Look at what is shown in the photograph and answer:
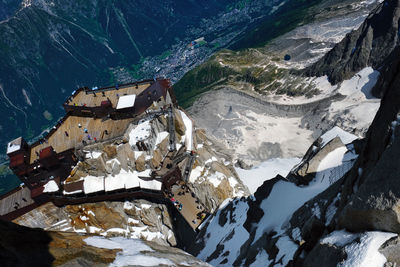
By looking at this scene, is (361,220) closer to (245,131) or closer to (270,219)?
(270,219)

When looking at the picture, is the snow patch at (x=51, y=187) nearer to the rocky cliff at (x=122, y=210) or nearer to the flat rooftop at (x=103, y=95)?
the rocky cliff at (x=122, y=210)

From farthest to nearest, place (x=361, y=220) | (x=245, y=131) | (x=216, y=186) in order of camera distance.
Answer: (x=245, y=131) < (x=216, y=186) < (x=361, y=220)

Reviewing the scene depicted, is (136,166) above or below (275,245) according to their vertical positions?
above

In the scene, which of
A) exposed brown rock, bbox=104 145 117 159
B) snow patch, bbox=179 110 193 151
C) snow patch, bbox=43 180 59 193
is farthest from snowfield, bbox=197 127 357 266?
snow patch, bbox=43 180 59 193

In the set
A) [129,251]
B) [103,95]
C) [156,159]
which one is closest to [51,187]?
[156,159]

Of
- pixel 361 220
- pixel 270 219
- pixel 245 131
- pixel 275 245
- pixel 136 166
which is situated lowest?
pixel 245 131

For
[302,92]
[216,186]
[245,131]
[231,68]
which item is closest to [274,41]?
[231,68]

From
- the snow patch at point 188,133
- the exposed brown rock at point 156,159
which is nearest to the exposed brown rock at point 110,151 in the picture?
the exposed brown rock at point 156,159
